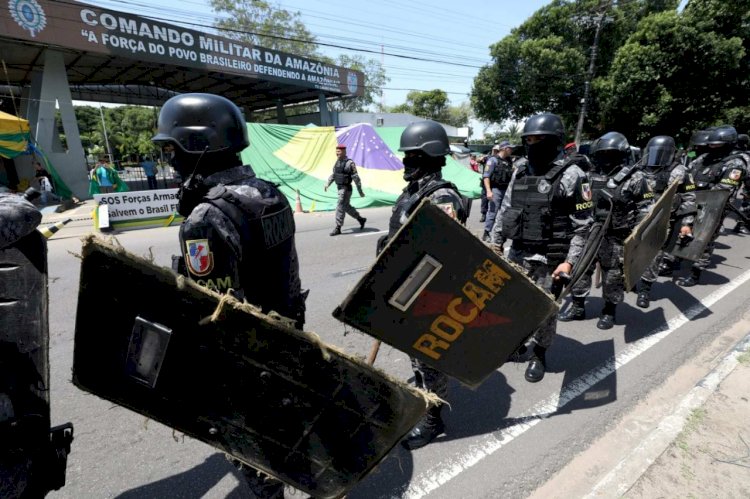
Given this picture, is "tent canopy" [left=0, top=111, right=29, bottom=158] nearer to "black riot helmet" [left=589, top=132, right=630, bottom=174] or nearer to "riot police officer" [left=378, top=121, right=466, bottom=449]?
"riot police officer" [left=378, top=121, right=466, bottom=449]

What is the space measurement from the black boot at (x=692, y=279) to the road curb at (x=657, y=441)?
7.64ft

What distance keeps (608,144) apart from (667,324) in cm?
195

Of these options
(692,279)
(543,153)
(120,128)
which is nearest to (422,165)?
(543,153)

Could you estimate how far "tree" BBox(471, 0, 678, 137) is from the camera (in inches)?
872

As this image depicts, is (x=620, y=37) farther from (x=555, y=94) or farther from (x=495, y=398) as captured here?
(x=495, y=398)

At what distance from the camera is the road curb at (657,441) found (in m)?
1.98

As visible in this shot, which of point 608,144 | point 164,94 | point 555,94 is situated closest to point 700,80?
point 555,94

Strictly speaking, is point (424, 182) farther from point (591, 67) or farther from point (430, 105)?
point (430, 105)

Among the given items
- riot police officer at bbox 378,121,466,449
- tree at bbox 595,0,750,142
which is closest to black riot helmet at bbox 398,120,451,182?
riot police officer at bbox 378,121,466,449

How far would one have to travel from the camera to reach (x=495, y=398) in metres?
2.78

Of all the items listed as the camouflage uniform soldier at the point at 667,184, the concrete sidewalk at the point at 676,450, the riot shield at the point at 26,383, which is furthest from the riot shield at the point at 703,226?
the riot shield at the point at 26,383

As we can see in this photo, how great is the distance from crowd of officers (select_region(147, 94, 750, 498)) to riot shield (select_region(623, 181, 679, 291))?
371mm

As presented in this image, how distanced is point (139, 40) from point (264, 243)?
56.3 feet

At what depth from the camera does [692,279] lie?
5.03 metres
